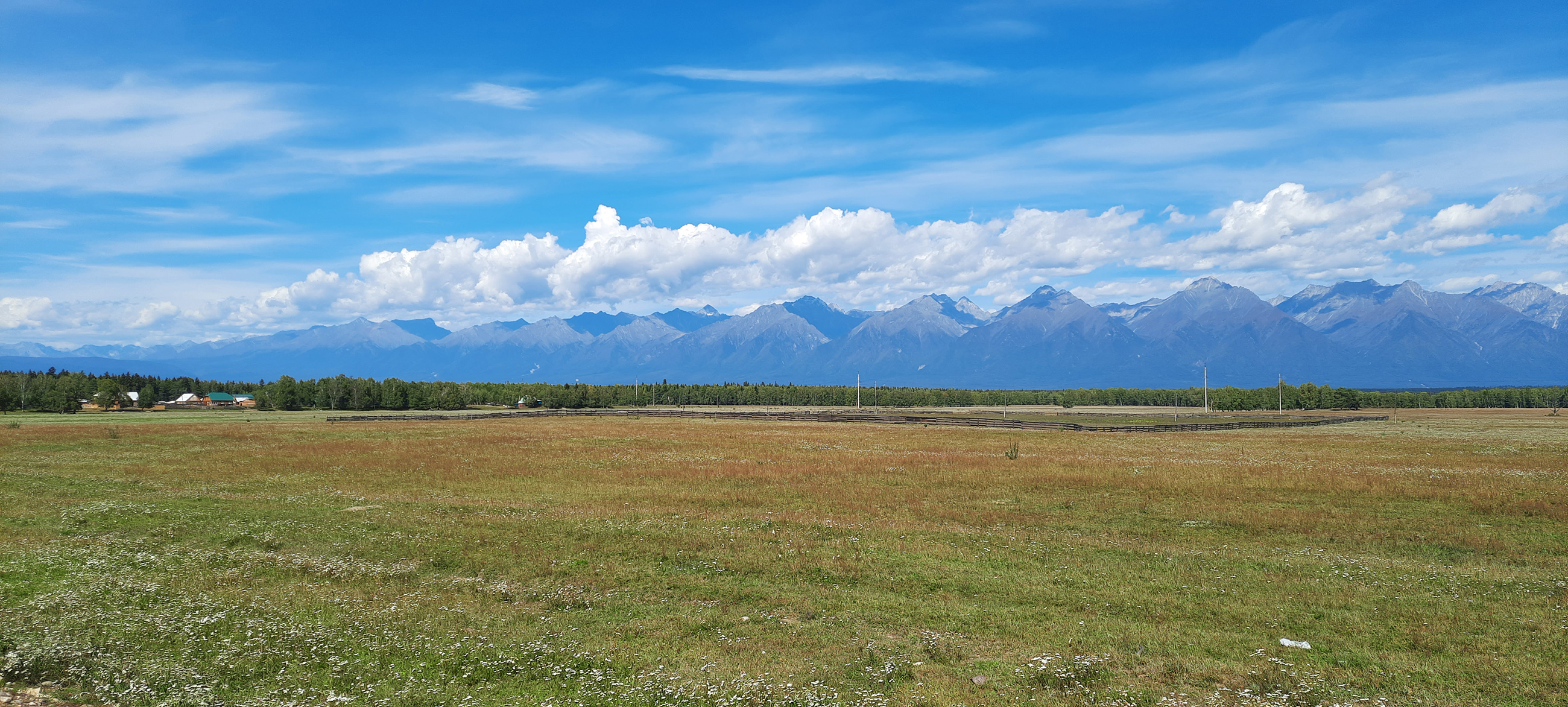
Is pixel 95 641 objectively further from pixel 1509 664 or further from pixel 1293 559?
pixel 1293 559

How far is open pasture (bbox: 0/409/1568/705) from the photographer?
1160cm

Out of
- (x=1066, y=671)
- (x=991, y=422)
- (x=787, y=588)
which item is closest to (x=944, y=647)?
(x=1066, y=671)

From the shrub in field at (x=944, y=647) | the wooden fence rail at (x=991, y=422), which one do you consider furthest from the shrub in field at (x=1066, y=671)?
the wooden fence rail at (x=991, y=422)

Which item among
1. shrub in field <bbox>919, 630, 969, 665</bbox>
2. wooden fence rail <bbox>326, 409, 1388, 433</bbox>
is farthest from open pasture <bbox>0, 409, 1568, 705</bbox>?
wooden fence rail <bbox>326, 409, 1388, 433</bbox>

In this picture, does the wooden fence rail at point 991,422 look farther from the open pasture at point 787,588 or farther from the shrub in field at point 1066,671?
the shrub in field at point 1066,671

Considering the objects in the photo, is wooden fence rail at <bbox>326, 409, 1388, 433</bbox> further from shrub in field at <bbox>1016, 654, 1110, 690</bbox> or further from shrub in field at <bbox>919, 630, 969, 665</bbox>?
shrub in field at <bbox>1016, 654, 1110, 690</bbox>

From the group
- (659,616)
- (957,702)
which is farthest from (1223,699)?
(659,616)

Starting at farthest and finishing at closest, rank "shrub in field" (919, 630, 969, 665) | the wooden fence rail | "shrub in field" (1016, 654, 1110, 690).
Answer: the wooden fence rail
"shrub in field" (919, 630, 969, 665)
"shrub in field" (1016, 654, 1110, 690)

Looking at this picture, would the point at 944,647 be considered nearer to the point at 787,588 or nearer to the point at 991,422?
the point at 787,588

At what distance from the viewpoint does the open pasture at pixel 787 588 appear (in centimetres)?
1160

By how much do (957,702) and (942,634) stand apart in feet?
10.6

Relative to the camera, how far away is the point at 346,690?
440 inches

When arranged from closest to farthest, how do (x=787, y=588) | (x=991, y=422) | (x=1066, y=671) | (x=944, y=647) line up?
1. (x=1066, y=671)
2. (x=944, y=647)
3. (x=787, y=588)
4. (x=991, y=422)

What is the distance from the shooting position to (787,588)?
1727 cm
